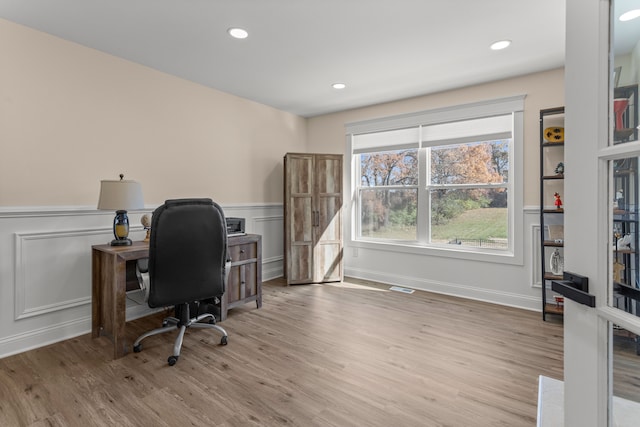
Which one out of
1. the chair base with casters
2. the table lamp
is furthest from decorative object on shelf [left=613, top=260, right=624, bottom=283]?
the table lamp

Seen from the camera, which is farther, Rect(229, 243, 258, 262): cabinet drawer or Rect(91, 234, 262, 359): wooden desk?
Rect(229, 243, 258, 262): cabinet drawer

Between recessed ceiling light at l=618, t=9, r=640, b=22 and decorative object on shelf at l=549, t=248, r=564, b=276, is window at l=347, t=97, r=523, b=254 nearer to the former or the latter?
decorative object on shelf at l=549, t=248, r=564, b=276

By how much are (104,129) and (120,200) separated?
0.83 metres

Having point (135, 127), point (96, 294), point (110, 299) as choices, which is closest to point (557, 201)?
point (110, 299)

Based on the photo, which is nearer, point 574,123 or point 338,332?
point 574,123

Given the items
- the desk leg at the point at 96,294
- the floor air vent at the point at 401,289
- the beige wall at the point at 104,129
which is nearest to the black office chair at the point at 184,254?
the desk leg at the point at 96,294

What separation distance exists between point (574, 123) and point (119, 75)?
3.52 m

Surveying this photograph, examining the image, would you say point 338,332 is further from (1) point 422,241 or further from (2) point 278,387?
(1) point 422,241

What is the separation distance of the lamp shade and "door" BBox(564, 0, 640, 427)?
283 centimetres

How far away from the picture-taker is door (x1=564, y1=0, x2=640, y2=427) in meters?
0.70

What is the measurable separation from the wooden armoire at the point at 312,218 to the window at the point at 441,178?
1.43 ft

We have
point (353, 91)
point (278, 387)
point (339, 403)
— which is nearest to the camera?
point (339, 403)

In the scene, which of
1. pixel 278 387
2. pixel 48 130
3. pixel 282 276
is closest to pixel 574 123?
pixel 278 387

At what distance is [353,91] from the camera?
154 inches
